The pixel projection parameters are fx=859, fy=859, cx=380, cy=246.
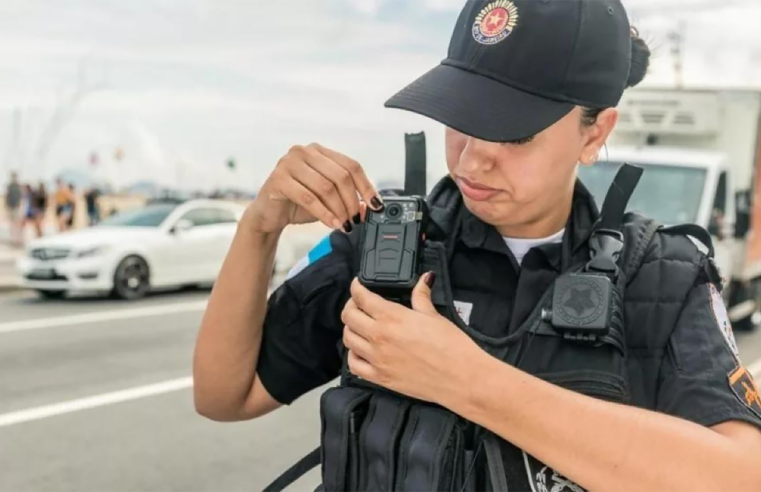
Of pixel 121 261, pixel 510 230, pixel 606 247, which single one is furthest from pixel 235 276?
pixel 121 261

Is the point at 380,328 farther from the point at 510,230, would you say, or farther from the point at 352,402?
the point at 510,230

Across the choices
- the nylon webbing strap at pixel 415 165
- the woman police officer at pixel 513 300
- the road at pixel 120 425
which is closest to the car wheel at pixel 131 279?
the road at pixel 120 425

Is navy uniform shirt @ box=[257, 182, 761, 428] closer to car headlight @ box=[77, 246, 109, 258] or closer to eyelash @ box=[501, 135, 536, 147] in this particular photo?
eyelash @ box=[501, 135, 536, 147]

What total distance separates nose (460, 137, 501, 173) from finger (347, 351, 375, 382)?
1.22ft

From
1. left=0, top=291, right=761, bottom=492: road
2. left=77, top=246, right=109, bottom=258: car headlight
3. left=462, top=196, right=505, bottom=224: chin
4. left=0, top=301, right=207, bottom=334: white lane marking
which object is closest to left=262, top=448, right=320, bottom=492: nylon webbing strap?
left=462, top=196, right=505, bottom=224: chin

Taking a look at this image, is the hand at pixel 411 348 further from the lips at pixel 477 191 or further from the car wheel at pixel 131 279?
the car wheel at pixel 131 279

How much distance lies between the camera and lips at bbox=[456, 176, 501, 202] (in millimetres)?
1455

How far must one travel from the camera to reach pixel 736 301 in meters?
9.76

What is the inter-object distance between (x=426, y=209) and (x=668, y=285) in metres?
0.41

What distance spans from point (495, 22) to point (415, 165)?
295mm

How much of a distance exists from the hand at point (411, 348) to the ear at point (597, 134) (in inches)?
17.9

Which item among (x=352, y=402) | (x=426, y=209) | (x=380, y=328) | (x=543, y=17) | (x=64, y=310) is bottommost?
(x=64, y=310)

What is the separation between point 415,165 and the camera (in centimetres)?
157

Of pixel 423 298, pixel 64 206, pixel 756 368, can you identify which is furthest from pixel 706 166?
pixel 64 206
